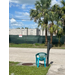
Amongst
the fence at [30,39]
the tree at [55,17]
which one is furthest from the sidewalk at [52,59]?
the fence at [30,39]

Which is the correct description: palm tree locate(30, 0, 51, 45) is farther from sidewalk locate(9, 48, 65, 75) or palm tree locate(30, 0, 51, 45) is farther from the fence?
sidewalk locate(9, 48, 65, 75)

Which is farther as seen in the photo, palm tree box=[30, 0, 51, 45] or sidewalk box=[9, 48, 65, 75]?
palm tree box=[30, 0, 51, 45]

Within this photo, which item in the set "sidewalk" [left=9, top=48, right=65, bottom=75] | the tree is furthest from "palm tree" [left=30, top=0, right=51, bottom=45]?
"sidewalk" [left=9, top=48, right=65, bottom=75]

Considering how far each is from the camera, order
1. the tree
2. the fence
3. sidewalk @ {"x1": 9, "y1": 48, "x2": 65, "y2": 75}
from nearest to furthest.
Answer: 1. sidewalk @ {"x1": 9, "y1": 48, "x2": 65, "y2": 75}
2. the tree
3. the fence

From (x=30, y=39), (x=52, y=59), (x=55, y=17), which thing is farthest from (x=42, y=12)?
(x=52, y=59)

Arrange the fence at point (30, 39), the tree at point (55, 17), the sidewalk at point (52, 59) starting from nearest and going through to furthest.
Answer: the sidewalk at point (52, 59) → the tree at point (55, 17) → the fence at point (30, 39)

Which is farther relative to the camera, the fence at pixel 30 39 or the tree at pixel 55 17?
the fence at pixel 30 39

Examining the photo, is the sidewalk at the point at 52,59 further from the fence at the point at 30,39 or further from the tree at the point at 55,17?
the fence at the point at 30,39

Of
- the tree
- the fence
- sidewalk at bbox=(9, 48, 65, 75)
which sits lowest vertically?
sidewalk at bbox=(9, 48, 65, 75)

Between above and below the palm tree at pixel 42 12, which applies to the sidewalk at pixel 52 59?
below

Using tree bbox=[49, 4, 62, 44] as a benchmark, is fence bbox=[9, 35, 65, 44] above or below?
below
